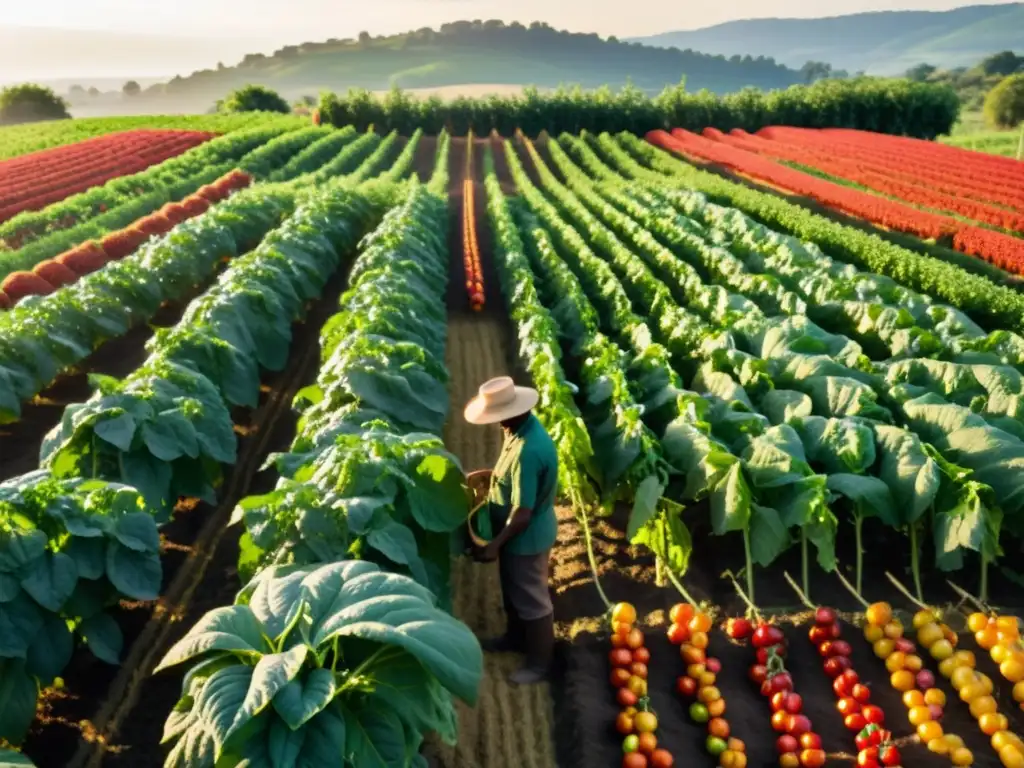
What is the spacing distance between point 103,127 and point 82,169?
2184 cm

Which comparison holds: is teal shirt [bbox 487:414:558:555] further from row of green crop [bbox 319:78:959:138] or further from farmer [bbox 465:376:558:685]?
row of green crop [bbox 319:78:959:138]

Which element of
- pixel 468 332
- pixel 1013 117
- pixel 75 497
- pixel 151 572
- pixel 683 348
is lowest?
pixel 1013 117

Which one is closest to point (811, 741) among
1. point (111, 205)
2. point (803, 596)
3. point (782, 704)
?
point (782, 704)

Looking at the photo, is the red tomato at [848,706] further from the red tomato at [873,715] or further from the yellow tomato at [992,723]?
the yellow tomato at [992,723]

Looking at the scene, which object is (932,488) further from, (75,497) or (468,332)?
(468,332)

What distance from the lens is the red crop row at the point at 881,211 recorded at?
13344 mm

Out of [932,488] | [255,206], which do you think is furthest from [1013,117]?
[932,488]

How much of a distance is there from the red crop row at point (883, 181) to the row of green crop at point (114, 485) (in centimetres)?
1448

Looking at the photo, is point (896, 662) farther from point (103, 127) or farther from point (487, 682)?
point (103, 127)

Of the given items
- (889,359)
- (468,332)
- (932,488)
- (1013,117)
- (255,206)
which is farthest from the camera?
(1013,117)

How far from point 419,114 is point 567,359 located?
36.2m

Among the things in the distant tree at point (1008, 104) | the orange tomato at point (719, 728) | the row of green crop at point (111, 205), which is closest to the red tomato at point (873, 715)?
the orange tomato at point (719, 728)

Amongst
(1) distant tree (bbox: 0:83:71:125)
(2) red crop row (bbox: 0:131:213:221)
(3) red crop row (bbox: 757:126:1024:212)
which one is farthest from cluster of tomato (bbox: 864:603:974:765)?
(1) distant tree (bbox: 0:83:71:125)

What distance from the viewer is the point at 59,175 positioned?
1077 inches
